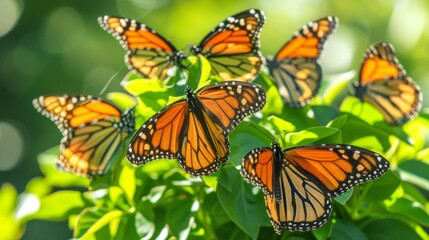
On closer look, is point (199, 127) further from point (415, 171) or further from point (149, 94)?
point (415, 171)

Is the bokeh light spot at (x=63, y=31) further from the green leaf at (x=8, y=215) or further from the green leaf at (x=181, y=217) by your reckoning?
the green leaf at (x=181, y=217)

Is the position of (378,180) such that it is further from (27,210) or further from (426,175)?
(27,210)

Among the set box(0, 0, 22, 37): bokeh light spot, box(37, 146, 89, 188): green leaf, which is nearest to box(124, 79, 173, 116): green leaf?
box(37, 146, 89, 188): green leaf

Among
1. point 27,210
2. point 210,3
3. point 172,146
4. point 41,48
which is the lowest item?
point 41,48

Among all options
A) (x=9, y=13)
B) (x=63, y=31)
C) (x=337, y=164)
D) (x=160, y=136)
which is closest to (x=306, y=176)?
(x=337, y=164)

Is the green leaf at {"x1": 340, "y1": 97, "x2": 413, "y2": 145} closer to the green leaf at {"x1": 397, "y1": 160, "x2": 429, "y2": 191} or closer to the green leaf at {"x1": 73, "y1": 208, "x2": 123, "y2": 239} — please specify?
the green leaf at {"x1": 397, "y1": 160, "x2": 429, "y2": 191}

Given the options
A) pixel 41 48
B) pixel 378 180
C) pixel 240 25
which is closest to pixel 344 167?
pixel 378 180

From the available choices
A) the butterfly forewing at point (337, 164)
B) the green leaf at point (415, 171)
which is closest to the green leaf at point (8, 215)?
the butterfly forewing at point (337, 164)
